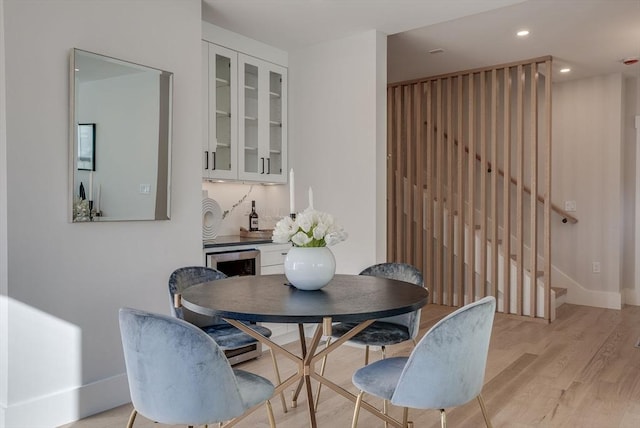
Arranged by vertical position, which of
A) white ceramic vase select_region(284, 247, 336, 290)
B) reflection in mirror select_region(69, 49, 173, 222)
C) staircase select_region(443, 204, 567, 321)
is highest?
reflection in mirror select_region(69, 49, 173, 222)

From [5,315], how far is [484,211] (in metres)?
4.43

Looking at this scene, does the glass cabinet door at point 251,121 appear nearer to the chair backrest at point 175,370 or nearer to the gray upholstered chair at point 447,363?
the chair backrest at point 175,370

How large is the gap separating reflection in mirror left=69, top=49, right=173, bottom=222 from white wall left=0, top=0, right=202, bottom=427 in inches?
2.5

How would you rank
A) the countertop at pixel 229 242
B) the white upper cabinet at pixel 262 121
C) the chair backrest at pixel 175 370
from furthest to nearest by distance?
the white upper cabinet at pixel 262 121 < the countertop at pixel 229 242 < the chair backrest at pixel 175 370

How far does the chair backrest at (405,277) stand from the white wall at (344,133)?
110cm

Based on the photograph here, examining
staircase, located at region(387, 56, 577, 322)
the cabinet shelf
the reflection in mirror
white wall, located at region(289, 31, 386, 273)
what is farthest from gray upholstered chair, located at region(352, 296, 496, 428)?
staircase, located at region(387, 56, 577, 322)

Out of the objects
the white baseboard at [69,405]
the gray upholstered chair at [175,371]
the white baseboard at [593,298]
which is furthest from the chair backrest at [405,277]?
the white baseboard at [593,298]

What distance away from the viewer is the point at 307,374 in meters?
2.32

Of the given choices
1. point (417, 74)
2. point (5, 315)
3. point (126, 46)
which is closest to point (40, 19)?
point (126, 46)

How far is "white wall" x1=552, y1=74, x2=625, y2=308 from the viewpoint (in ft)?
19.0

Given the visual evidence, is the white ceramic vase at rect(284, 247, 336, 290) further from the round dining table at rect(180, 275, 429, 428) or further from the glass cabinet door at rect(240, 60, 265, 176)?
the glass cabinet door at rect(240, 60, 265, 176)

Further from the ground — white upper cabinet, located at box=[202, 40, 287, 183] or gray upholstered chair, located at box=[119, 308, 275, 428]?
white upper cabinet, located at box=[202, 40, 287, 183]

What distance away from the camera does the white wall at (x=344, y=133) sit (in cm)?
416

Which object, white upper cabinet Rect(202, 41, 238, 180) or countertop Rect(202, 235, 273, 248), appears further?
white upper cabinet Rect(202, 41, 238, 180)
